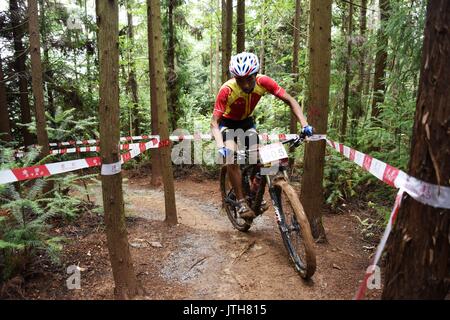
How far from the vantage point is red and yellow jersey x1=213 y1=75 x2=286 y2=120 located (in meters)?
5.10

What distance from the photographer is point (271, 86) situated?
5.09 metres

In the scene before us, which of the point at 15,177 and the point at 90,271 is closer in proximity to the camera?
the point at 15,177

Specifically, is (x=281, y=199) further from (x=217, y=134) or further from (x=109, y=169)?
(x=109, y=169)

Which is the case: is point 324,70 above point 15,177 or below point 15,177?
above

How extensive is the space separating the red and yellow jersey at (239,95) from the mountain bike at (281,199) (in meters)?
0.71

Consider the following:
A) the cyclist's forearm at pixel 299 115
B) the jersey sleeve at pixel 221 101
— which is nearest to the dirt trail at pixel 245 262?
the cyclist's forearm at pixel 299 115

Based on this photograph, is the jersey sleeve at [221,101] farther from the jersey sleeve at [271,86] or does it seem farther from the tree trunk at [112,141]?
the tree trunk at [112,141]

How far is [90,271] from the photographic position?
171 inches

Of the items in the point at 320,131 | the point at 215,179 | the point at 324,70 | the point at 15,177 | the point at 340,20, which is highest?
the point at 340,20

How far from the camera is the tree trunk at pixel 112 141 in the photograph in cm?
330
